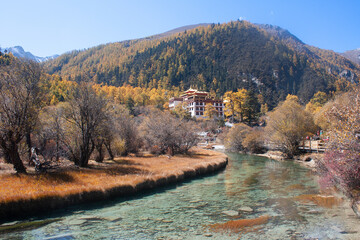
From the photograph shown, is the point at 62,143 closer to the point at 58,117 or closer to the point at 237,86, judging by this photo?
the point at 58,117

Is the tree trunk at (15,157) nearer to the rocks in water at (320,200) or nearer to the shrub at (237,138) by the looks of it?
the rocks in water at (320,200)

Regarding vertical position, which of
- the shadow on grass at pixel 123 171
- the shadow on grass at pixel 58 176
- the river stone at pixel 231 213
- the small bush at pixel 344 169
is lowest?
the river stone at pixel 231 213

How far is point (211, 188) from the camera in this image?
2041 cm

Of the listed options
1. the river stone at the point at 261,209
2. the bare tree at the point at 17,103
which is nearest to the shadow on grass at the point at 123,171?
the bare tree at the point at 17,103

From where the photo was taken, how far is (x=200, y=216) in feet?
43.3

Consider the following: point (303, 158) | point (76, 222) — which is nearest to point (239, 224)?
point (76, 222)

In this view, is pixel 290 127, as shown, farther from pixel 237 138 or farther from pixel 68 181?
pixel 68 181

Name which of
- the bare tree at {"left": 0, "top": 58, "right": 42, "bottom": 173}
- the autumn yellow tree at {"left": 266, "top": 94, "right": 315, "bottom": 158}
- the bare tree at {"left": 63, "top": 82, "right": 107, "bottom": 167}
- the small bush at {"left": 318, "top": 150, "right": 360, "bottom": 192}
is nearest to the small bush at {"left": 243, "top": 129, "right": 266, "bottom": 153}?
the autumn yellow tree at {"left": 266, "top": 94, "right": 315, "bottom": 158}

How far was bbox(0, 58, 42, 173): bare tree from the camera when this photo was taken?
55.8ft

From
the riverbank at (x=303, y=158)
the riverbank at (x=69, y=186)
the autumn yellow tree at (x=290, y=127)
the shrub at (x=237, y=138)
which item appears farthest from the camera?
the shrub at (x=237, y=138)

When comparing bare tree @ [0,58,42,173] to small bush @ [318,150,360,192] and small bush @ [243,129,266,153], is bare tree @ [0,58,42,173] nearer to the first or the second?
small bush @ [318,150,360,192]

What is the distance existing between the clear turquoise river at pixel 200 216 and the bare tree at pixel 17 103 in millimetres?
7069

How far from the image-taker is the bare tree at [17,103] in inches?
669

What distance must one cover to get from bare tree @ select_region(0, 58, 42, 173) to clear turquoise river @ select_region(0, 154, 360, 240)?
707 cm
